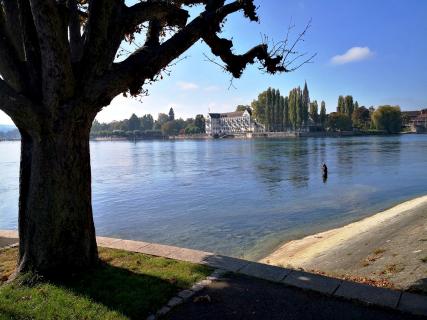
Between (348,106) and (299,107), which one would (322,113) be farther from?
(299,107)

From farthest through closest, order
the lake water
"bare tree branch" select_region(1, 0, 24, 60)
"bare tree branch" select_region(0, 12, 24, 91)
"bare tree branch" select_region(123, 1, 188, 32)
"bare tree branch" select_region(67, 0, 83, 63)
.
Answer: the lake water < "bare tree branch" select_region(123, 1, 188, 32) < "bare tree branch" select_region(67, 0, 83, 63) < "bare tree branch" select_region(1, 0, 24, 60) < "bare tree branch" select_region(0, 12, 24, 91)

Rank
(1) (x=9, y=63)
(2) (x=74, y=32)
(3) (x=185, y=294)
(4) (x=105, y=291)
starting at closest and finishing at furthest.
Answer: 1. (3) (x=185, y=294)
2. (4) (x=105, y=291)
3. (1) (x=9, y=63)
4. (2) (x=74, y=32)

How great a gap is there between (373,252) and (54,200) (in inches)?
385

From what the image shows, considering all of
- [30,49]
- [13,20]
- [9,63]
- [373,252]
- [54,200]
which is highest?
[13,20]

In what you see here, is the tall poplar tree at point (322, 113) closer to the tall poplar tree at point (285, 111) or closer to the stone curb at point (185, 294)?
the tall poplar tree at point (285, 111)

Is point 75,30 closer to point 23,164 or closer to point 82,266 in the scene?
point 23,164

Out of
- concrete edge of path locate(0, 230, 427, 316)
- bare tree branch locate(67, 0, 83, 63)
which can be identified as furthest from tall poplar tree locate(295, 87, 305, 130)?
bare tree branch locate(67, 0, 83, 63)

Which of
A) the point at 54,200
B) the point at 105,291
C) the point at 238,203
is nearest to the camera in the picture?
the point at 105,291

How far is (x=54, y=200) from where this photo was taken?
6938 mm

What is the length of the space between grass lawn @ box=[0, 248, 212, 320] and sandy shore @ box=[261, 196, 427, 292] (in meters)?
3.97

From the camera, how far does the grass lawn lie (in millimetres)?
5613

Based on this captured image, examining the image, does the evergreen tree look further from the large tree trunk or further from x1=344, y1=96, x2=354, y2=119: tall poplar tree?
the large tree trunk

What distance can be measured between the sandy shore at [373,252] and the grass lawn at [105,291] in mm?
3972

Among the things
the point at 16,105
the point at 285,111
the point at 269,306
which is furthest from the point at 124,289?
the point at 285,111
